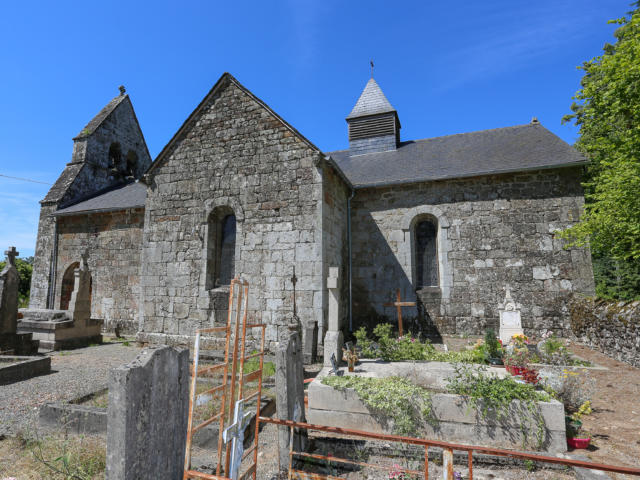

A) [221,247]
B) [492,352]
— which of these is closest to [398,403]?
[492,352]

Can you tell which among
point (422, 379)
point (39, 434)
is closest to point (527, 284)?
point (422, 379)

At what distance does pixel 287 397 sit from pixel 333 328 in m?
2.75

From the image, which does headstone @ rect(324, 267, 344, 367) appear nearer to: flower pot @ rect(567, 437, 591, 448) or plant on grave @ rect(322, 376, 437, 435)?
plant on grave @ rect(322, 376, 437, 435)

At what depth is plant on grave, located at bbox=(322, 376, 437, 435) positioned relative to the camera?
412cm

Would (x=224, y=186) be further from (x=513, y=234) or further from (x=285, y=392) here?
(x=513, y=234)

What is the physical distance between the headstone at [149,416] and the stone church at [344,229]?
215 inches

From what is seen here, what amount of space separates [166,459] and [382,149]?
13.7 m

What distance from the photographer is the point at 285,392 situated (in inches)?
137

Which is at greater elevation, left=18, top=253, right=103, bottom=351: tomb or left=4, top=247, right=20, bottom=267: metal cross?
left=4, top=247, right=20, bottom=267: metal cross

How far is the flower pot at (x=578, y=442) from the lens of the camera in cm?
383

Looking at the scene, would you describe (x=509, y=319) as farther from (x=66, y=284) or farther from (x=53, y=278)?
(x=53, y=278)

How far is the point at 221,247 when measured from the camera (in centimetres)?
934

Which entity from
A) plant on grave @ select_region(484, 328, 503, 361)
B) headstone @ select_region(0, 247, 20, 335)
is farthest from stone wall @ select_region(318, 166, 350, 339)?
headstone @ select_region(0, 247, 20, 335)

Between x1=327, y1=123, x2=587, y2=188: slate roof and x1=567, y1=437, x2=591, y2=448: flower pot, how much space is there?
7157 mm
